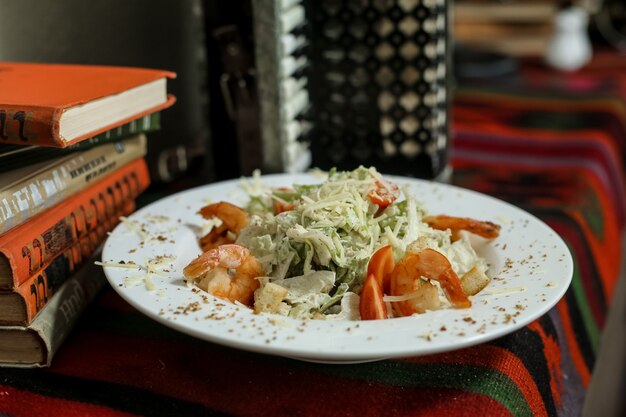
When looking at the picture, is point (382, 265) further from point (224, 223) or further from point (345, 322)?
point (224, 223)

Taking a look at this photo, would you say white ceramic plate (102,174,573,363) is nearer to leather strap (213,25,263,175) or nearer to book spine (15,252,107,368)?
book spine (15,252,107,368)

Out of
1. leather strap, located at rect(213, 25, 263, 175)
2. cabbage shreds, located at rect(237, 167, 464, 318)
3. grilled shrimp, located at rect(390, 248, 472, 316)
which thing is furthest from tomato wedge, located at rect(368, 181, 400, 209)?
leather strap, located at rect(213, 25, 263, 175)

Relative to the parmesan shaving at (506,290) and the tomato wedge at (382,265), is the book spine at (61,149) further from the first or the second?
the parmesan shaving at (506,290)

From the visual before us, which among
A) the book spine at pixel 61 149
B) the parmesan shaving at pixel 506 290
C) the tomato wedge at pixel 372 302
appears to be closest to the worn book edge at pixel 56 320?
the book spine at pixel 61 149

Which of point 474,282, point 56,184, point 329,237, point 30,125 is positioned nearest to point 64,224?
point 56,184

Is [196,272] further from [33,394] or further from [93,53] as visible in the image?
[93,53]

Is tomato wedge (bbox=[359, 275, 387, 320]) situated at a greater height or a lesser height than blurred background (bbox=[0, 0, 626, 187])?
lesser
